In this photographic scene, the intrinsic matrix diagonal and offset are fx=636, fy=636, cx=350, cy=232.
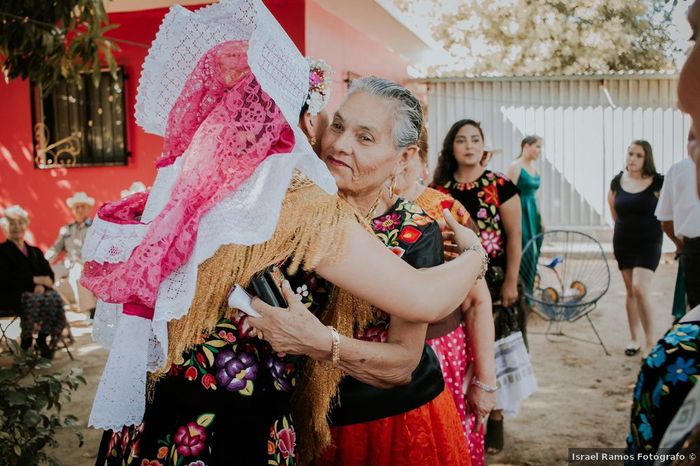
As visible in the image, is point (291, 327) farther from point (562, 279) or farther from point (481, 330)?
point (562, 279)

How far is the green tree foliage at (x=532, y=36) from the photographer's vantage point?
2281cm

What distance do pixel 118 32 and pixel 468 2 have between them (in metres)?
21.2

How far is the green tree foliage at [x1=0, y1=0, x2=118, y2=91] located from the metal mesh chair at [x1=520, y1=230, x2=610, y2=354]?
3.37 meters

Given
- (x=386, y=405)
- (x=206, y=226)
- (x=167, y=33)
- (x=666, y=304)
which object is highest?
(x=167, y=33)

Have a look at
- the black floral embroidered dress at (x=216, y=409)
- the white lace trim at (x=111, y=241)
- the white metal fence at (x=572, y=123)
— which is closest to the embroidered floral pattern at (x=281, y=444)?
the black floral embroidered dress at (x=216, y=409)

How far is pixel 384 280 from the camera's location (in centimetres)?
144

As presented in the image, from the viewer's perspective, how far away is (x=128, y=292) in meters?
1.38

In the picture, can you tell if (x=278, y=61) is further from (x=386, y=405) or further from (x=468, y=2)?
(x=468, y=2)

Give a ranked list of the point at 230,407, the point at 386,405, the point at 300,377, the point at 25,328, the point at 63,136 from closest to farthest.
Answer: the point at 230,407 < the point at 300,377 < the point at 386,405 < the point at 25,328 < the point at 63,136

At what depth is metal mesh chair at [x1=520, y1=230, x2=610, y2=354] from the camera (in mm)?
6844

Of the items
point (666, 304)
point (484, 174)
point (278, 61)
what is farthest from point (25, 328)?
point (666, 304)

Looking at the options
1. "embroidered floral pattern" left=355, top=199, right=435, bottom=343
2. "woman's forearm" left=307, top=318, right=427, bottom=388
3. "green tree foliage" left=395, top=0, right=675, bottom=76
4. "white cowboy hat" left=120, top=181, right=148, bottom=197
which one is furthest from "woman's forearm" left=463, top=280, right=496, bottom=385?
"green tree foliage" left=395, top=0, right=675, bottom=76

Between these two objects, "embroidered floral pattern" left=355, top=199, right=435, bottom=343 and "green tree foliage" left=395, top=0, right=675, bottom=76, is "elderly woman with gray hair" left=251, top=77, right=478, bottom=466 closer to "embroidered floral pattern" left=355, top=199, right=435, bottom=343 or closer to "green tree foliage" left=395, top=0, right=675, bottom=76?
"embroidered floral pattern" left=355, top=199, right=435, bottom=343

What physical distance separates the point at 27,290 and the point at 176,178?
572cm
